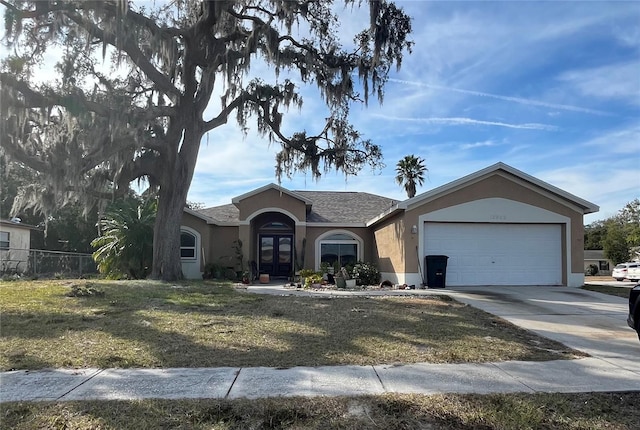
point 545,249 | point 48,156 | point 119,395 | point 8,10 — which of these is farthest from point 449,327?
point 8,10

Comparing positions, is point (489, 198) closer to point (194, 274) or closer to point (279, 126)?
point (279, 126)

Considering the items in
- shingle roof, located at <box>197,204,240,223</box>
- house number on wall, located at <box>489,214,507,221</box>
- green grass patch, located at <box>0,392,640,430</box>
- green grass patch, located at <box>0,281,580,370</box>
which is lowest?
green grass patch, located at <box>0,392,640,430</box>

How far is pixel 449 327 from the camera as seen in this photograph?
8.39 metres

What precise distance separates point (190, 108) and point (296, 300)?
930 centimetres

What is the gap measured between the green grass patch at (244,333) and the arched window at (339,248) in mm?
10099

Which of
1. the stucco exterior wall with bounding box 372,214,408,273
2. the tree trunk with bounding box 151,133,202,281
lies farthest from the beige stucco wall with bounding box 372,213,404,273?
the tree trunk with bounding box 151,133,202,281

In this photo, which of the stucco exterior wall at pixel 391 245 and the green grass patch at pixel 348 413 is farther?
the stucco exterior wall at pixel 391 245

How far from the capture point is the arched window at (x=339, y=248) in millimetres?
21969

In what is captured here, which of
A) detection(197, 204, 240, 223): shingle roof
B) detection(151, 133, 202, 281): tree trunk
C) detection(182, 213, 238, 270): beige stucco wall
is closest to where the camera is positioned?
detection(151, 133, 202, 281): tree trunk

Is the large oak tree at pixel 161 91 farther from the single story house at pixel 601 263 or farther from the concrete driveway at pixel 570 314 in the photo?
the single story house at pixel 601 263

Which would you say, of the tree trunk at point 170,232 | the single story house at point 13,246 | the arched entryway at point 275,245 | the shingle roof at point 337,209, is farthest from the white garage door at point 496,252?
the single story house at point 13,246

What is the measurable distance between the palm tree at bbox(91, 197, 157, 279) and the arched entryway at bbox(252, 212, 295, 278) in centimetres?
507

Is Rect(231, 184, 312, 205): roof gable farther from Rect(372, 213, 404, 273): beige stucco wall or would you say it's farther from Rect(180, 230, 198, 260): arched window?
Rect(372, 213, 404, 273): beige stucco wall

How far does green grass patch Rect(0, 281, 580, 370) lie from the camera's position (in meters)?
6.24
